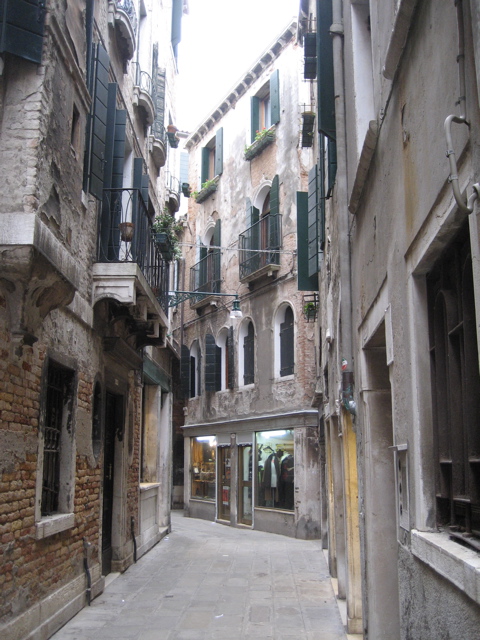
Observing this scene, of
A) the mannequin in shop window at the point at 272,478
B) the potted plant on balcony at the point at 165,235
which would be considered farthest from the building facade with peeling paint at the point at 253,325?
the potted plant on balcony at the point at 165,235

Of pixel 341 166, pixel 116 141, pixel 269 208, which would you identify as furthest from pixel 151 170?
pixel 341 166

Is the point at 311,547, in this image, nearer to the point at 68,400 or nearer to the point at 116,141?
the point at 68,400

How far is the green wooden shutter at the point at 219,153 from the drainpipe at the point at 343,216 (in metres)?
16.4

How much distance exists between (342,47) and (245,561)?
889 centimetres

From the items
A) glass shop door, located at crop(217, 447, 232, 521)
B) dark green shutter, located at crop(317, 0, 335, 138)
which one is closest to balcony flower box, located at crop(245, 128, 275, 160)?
glass shop door, located at crop(217, 447, 232, 521)

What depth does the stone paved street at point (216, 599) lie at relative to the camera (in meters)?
7.26

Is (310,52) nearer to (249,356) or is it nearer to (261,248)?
(261,248)

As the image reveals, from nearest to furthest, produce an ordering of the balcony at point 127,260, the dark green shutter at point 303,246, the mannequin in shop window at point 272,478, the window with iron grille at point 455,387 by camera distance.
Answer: the window with iron grille at point 455,387 → the balcony at point 127,260 → the dark green shutter at point 303,246 → the mannequin in shop window at point 272,478

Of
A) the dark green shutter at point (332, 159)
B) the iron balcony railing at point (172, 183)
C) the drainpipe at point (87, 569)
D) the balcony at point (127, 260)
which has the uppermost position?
the iron balcony railing at point (172, 183)

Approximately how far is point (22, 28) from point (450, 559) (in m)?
5.14

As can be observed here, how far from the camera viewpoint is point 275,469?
17.7 meters

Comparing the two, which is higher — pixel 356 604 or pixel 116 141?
pixel 116 141

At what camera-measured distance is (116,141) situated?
9.47 meters

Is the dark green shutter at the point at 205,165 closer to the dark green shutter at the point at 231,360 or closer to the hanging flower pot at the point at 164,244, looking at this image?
the dark green shutter at the point at 231,360
